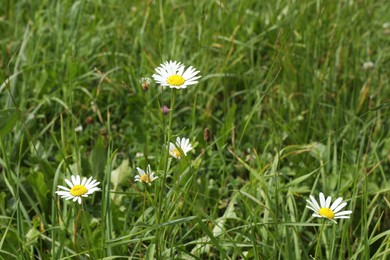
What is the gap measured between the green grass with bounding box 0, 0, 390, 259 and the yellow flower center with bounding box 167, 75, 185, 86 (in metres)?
0.32

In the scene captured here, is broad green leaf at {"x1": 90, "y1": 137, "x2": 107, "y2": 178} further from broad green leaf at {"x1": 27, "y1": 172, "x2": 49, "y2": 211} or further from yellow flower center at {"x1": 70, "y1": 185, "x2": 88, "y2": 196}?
yellow flower center at {"x1": 70, "y1": 185, "x2": 88, "y2": 196}

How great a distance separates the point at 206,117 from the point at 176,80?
0.87m

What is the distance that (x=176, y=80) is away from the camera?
1.35 metres

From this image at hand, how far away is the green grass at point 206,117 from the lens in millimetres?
1708

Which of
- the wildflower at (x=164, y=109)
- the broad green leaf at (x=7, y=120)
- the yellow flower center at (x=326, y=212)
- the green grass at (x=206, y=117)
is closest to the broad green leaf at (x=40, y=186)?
the green grass at (x=206, y=117)

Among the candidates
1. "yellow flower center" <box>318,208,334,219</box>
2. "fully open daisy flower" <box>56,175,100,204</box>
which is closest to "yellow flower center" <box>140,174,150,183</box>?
"fully open daisy flower" <box>56,175,100,204</box>

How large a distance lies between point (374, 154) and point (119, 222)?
0.79m

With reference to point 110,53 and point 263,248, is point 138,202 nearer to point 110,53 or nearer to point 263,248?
point 263,248

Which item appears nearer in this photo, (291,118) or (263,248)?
(263,248)

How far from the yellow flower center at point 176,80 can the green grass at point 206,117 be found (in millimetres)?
316

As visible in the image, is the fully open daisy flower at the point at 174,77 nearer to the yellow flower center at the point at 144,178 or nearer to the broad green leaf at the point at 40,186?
the yellow flower center at the point at 144,178

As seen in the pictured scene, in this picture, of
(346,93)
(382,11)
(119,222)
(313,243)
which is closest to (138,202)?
(119,222)

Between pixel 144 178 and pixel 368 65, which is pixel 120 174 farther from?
pixel 368 65

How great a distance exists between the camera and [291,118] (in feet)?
7.36
